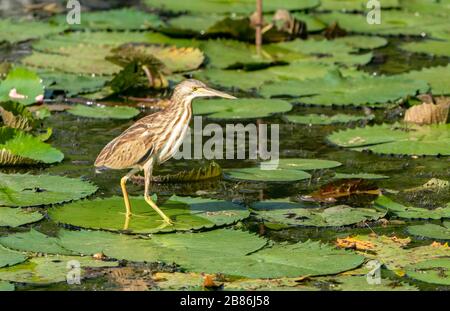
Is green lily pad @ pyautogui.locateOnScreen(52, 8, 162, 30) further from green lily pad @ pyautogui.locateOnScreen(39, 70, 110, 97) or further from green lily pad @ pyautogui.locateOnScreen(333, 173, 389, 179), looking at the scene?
green lily pad @ pyautogui.locateOnScreen(333, 173, 389, 179)

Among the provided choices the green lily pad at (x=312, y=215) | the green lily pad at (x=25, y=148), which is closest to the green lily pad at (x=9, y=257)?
the green lily pad at (x=312, y=215)

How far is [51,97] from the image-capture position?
11.4 m

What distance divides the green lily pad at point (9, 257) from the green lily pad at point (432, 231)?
240 cm

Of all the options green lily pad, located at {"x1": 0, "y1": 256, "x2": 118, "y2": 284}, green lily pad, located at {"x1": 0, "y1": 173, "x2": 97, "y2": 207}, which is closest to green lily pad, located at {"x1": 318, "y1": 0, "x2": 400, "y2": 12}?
green lily pad, located at {"x1": 0, "y1": 173, "x2": 97, "y2": 207}

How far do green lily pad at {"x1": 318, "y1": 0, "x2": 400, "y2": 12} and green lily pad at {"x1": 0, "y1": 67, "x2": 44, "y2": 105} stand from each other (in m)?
5.19

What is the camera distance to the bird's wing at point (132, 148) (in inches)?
310

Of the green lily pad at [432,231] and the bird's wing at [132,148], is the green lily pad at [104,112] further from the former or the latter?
the green lily pad at [432,231]

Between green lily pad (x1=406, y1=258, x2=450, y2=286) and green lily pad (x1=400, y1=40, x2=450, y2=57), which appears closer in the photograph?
green lily pad (x1=406, y1=258, x2=450, y2=286)

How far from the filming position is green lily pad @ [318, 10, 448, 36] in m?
14.0

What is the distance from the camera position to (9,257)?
707cm

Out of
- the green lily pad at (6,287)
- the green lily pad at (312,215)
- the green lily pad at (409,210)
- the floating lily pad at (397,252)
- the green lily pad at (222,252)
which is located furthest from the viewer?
the green lily pad at (409,210)

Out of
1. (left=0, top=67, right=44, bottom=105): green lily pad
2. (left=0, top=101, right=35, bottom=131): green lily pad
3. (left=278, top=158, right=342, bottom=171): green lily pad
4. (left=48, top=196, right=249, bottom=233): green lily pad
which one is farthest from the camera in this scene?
(left=0, top=67, right=44, bottom=105): green lily pad
